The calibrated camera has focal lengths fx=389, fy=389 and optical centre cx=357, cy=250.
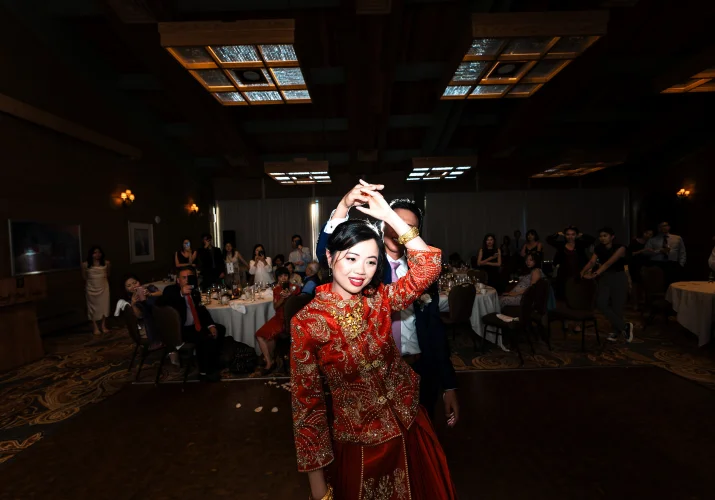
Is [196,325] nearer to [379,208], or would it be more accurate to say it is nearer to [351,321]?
[351,321]

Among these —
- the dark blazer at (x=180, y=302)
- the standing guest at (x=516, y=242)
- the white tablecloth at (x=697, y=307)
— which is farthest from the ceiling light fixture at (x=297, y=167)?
the white tablecloth at (x=697, y=307)

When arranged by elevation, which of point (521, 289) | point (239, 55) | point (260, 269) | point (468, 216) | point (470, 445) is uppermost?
point (239, 55)

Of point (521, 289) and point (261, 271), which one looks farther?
point (261, 271)

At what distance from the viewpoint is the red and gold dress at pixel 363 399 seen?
1.14 m

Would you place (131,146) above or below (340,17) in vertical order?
below

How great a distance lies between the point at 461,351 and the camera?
5211 mm

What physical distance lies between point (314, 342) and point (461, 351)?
4468mm

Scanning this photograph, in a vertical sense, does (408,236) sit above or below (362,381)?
above

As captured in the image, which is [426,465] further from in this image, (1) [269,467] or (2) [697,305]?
(2) [697,305]

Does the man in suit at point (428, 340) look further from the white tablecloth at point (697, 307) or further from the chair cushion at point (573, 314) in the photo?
the white tablecloth at point (697, 307)

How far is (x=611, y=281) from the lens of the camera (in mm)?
5312

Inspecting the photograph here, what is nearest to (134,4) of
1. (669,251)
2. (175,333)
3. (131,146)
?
(175,333)

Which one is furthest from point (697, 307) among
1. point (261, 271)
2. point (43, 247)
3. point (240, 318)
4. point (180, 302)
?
point (43, 247)

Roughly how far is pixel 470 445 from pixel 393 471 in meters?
1.98
